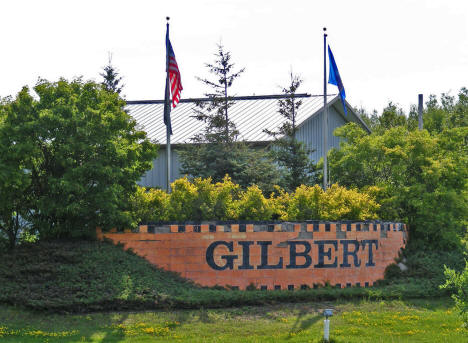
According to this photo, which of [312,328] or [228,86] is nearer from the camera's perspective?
[312,328]

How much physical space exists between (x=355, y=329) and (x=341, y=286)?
348 cm

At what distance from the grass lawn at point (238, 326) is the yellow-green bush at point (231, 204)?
9.09 ft

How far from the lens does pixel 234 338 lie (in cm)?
1141

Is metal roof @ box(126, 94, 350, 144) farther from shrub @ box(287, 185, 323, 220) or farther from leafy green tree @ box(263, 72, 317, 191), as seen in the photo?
shrub @ box(287, 185, 323, 220)

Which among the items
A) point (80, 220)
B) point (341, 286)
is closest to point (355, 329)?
point (341, 286)

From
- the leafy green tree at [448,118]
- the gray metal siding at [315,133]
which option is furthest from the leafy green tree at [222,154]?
the leafy green tree at [448,118]

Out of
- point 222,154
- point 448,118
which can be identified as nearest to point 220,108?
point 222,154

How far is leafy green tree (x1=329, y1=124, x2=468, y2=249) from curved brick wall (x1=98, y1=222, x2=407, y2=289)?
2834 mm

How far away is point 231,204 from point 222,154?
280 inches

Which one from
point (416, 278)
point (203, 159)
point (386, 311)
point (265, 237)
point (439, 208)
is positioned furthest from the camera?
point (203, 159)

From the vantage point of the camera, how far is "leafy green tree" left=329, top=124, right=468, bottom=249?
711 inches

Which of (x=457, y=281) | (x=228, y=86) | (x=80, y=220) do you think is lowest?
(x=457, y=281)

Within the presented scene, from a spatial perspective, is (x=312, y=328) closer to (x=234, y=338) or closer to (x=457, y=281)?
(x=234, y=338)

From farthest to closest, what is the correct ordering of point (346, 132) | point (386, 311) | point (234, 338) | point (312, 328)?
point (346, 132) → point (386, 311) → point (312, 328) → point (234, 338)
